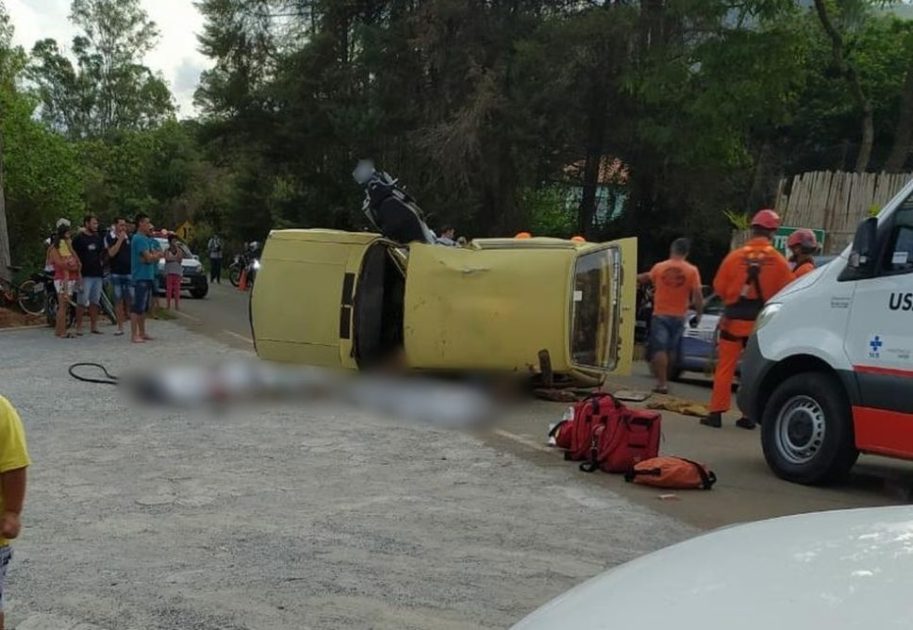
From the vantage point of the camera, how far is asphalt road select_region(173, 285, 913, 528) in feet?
19.8

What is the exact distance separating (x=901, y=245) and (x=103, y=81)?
67184mm

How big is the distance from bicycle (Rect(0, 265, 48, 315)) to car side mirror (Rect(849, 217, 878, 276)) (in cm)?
1301

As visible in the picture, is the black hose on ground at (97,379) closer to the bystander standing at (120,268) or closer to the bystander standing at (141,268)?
the bystander standing at (141,268)

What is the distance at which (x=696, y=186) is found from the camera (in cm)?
2120

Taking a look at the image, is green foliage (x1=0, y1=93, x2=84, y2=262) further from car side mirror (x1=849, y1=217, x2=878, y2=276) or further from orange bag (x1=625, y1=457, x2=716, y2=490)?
car side mirror (x1=849, y1=217, x2=878, y2=276)

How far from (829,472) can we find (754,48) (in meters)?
12.4

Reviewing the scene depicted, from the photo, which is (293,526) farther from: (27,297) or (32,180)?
(32,180)

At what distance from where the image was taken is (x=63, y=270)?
1328cm

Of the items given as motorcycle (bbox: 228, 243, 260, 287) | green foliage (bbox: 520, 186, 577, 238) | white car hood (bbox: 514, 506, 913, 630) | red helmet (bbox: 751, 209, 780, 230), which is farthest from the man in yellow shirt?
motorcycle (bbox: 228, 243, 260, 287)

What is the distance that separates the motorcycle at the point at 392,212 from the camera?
9984 millimetres

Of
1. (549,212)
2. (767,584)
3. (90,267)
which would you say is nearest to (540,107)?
(549,212)

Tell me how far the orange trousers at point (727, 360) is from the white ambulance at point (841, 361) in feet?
4.66

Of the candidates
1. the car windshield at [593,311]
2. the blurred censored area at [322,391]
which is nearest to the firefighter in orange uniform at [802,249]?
the car windshield at [593,311]

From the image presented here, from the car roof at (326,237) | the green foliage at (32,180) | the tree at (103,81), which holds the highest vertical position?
the tree at (103,81)
